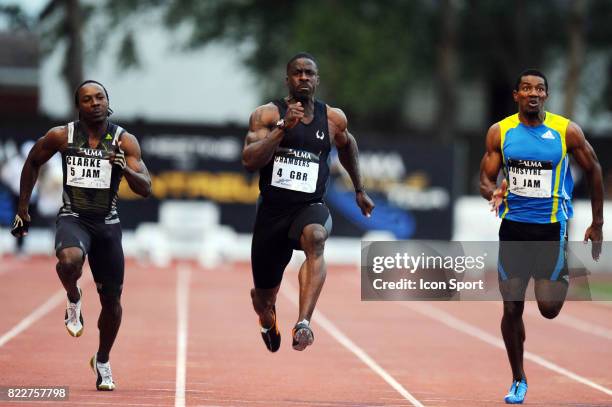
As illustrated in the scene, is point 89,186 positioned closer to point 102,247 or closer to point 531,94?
point 102,247

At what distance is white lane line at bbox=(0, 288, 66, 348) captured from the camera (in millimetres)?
14602

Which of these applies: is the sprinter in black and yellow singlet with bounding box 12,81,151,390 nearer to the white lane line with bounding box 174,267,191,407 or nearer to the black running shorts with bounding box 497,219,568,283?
the white lane line with bounding box 174,267,191,407

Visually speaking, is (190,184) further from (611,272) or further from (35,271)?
(611,272)

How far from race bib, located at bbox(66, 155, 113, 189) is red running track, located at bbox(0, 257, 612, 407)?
56.5 inches

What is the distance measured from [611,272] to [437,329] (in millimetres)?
10282

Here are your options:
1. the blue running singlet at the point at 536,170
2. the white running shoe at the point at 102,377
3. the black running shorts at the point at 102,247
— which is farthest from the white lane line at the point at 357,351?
the black running shorts at the point at 102,247

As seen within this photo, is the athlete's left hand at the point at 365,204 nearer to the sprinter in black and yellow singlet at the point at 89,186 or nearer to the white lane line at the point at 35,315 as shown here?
the sprinter in black and yellow singlet at the point at 89,186

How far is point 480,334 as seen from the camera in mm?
17141

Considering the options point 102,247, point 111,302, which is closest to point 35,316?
point 111,302

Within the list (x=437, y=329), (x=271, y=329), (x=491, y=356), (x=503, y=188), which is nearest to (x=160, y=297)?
(x=437, y=329)

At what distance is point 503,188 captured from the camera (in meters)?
10.0

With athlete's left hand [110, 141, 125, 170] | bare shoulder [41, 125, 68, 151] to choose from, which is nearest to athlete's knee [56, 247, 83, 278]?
athlete's left hand [110, 141, 125, 170]

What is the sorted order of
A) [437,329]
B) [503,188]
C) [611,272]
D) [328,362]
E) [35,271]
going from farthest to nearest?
[611,272] < [35,271] < [437,329] < [328,362] < [503,188]

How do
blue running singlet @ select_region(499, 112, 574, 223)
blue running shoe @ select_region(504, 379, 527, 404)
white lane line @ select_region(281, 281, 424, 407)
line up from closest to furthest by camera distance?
blue running singlet @ select_region(499, 112, 574, 223) → blue running shoe @ select_region(504, 379, 527, 404) → white lane line @ select_region(281, 281, 424, 407)
